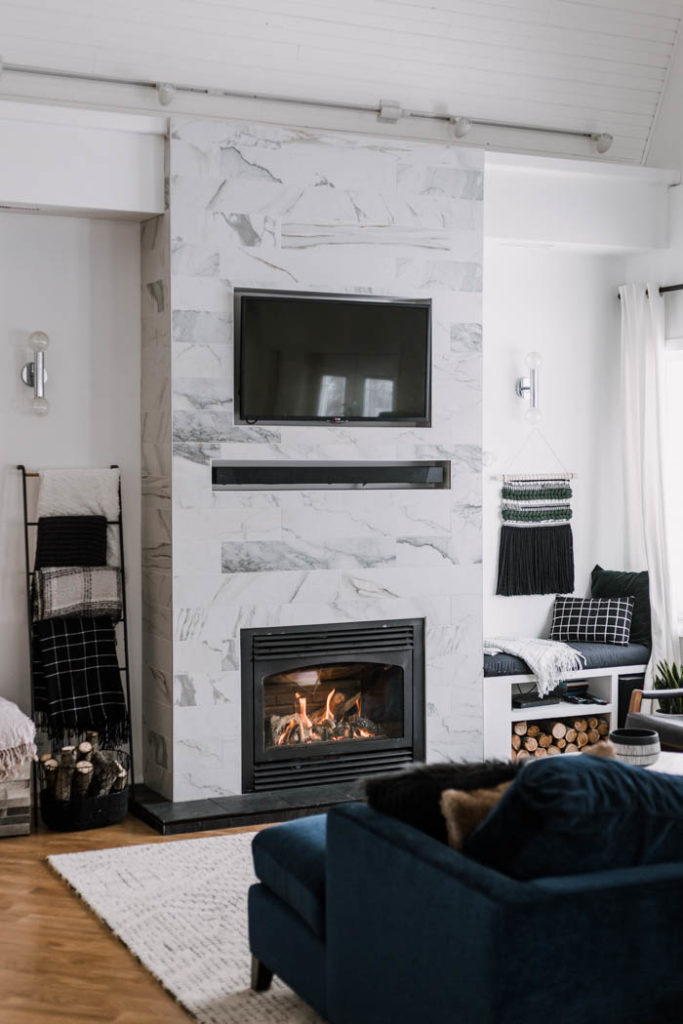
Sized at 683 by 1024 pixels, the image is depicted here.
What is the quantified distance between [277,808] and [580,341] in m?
3.07

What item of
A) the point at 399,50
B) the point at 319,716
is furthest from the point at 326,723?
the point at 399,50

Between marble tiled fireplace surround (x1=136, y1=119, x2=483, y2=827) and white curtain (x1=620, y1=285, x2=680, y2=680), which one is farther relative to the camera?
white curtain (x1=620, y1=285, x2=680, y2=680)

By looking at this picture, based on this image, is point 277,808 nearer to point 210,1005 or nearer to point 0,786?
point 0,786

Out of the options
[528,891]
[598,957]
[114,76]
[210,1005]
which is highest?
[114,76]

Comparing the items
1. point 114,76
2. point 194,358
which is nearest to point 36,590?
point 194,358

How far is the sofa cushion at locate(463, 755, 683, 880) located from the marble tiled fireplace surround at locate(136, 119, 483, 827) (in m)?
2.72

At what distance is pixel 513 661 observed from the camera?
6000mm

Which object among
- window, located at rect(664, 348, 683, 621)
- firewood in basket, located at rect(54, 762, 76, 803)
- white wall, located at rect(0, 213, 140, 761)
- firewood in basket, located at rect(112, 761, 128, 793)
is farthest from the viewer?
window, located at rect(664, 348, 683, 621)

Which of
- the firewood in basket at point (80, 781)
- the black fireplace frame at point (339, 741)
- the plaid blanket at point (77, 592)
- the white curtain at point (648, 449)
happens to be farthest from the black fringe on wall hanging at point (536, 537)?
the firewood in basket at point (80, 781)

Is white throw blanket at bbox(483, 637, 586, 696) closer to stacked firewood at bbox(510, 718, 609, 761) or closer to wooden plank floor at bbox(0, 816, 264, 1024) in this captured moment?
stacked firewood at bbox(510, 718, 609, 761)

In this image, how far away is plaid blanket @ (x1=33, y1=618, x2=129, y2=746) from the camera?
5.26m

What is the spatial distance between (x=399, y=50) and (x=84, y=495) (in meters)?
2.52

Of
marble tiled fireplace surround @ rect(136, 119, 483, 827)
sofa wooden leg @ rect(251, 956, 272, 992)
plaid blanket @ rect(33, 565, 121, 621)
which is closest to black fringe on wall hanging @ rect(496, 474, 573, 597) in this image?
marble tiled fireplace surround @ rect(136, 119, 483, 827)

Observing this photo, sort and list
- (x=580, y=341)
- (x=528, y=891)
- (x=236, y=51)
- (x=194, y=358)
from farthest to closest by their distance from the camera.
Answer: (x=580, y=341), (x=236, y=51), (x=194, y=358), (x=528, y=891)
